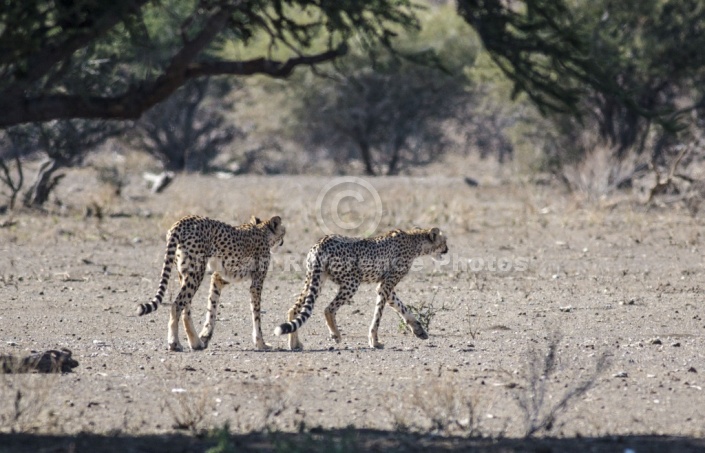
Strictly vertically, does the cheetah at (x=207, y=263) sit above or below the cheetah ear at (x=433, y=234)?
below

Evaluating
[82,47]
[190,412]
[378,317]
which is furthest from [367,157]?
[190,412]

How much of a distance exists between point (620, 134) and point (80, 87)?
22.7 metres

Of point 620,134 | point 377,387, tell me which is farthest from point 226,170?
point 377,387

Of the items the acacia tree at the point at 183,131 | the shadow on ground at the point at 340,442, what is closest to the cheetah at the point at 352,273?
the shadow on ground at the point at 340,442

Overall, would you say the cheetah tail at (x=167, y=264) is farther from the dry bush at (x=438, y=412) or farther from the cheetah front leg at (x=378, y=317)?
the dry bush at (x=438, y=412)

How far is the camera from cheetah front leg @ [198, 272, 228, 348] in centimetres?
1042

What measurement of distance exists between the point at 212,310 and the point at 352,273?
1.38 metres

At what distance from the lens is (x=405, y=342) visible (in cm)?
1098

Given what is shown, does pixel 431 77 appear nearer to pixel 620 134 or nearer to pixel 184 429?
pixel 620 134

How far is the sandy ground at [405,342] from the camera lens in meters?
7.44

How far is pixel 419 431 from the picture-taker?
7.33 m

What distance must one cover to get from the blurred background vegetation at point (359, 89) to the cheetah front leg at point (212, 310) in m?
1.97

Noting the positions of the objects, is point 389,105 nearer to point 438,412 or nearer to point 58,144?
point 58,144

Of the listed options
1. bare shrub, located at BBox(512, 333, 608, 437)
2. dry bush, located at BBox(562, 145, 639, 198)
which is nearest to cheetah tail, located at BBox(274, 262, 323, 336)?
bare shrub, located at BBox(512, 333, 608, 437)
